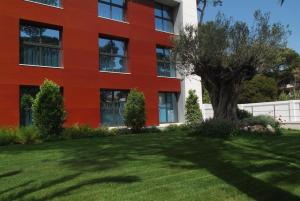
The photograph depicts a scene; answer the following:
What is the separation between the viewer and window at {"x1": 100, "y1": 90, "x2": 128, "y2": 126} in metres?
24.9

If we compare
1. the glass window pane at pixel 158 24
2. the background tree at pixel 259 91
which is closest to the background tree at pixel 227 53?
the glass window pane at pixel 158 24

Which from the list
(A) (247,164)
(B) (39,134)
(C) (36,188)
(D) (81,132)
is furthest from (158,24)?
(C) (36,188)

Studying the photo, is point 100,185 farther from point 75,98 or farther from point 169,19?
point 169,19

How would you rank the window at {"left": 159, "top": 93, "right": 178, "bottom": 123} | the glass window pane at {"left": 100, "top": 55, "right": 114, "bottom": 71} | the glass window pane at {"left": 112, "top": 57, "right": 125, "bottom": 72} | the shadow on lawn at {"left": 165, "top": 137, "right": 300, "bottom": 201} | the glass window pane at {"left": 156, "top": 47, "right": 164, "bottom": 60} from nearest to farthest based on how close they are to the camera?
the shadow on lawn at {"left": 165, "top": 137, "right": 300, "bottom": 201} → the glass window pane at {"left": 100, "top": 55, "right": 114, "bottom": 71} → the glass window pane at {"left": 112, "top": 57, "right": 125, "bottom": 72} → the window at {"left": 159, "top": 93, "right": 178, "bottom": 123} → the glass window pane at {"left": 156, "top": 47, "right": 164, "bottom": 60}

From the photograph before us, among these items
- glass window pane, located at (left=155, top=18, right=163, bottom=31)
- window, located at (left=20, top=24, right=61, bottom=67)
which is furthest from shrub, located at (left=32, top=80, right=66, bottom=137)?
glass window pane, located at (left=155, top=18, right=163, bottom=31)

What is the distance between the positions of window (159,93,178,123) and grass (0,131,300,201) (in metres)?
15.7

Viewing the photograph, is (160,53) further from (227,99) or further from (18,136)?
(18,136)

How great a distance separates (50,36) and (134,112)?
6340 mm

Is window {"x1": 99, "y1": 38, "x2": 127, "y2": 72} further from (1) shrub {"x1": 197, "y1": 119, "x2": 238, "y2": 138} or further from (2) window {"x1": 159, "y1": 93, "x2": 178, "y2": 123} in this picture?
(1) shrub {"x1": 197, "y1": 119, "x2": 238, "y2": 138}

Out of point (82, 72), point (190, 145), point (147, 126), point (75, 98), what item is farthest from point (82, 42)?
point (190, 145)

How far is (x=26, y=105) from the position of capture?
2095cm

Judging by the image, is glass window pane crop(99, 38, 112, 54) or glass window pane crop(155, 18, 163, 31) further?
glass window pane crop(155, 18, 163, 31)

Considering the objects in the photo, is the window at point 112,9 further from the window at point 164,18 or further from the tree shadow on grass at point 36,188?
the tree shadow on grass at point 36,188

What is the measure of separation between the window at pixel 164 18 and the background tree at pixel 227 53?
817cm
